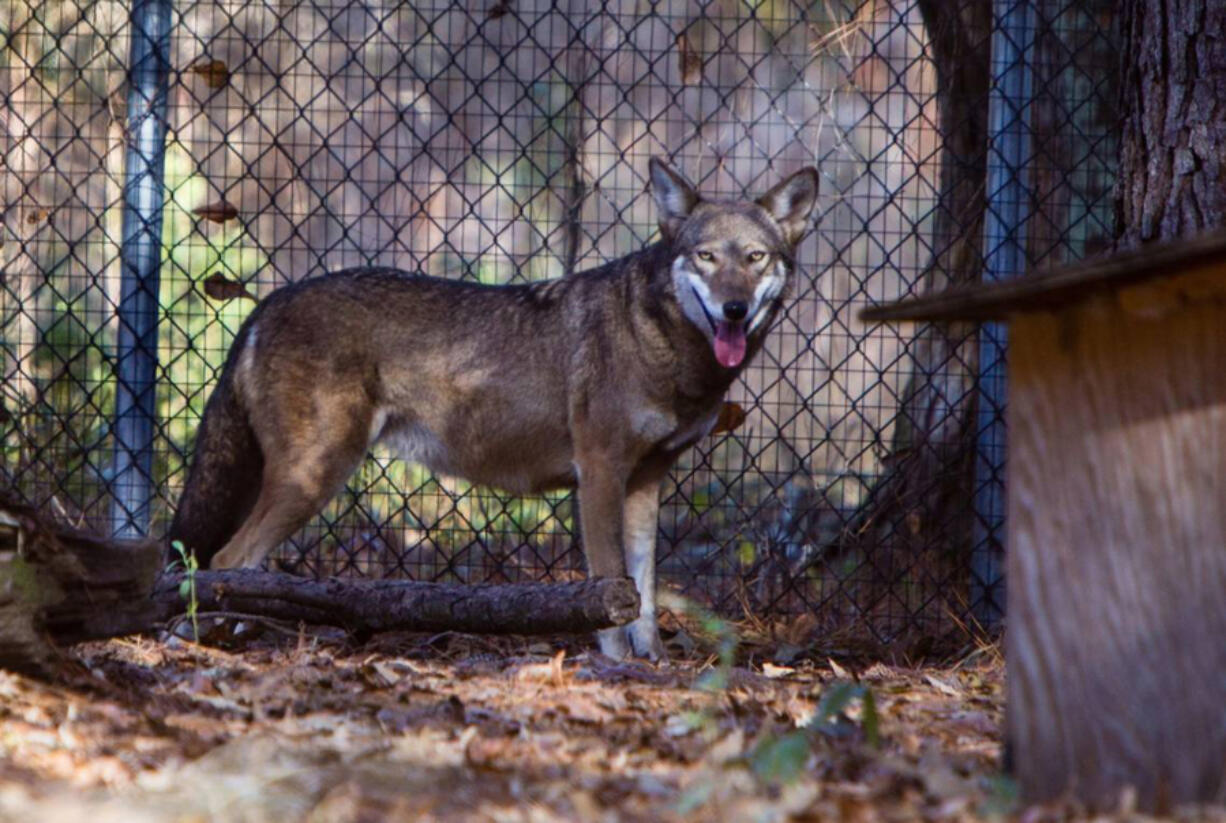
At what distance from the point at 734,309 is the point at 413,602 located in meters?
1.74

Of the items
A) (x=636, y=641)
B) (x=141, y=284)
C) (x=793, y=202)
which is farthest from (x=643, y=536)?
(x=141, y=284)

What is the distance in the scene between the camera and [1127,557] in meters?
2.05

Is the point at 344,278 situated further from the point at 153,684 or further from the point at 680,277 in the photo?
the point at 153,684

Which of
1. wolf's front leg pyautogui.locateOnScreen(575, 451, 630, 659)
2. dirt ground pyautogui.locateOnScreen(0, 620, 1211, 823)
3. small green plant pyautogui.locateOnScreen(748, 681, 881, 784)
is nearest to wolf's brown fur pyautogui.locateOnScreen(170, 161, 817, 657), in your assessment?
wolf's front leg pyautogui.locateOnScreen(575, 451, 630, 659)

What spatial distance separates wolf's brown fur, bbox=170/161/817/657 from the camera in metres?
5.23

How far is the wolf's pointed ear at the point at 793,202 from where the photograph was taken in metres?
5.42

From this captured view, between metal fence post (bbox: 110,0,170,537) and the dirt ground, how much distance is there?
6.57 ft

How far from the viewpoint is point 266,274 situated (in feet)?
28.5

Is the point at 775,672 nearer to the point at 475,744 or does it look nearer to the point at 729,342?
the point at 729,342

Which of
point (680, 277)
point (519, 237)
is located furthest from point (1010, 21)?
point (519, 237)

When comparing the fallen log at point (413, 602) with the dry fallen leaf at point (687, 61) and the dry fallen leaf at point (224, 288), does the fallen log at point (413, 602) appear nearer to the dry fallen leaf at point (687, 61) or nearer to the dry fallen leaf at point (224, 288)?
the dry fallen leaf at point (224, 288)

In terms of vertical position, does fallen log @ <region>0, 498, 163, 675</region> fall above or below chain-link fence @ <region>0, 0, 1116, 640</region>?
below

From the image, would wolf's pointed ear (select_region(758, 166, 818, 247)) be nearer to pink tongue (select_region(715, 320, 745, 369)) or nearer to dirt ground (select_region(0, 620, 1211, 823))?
pink tongue (select_region(715, 320, 745, 369))

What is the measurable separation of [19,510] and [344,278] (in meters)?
2.79
